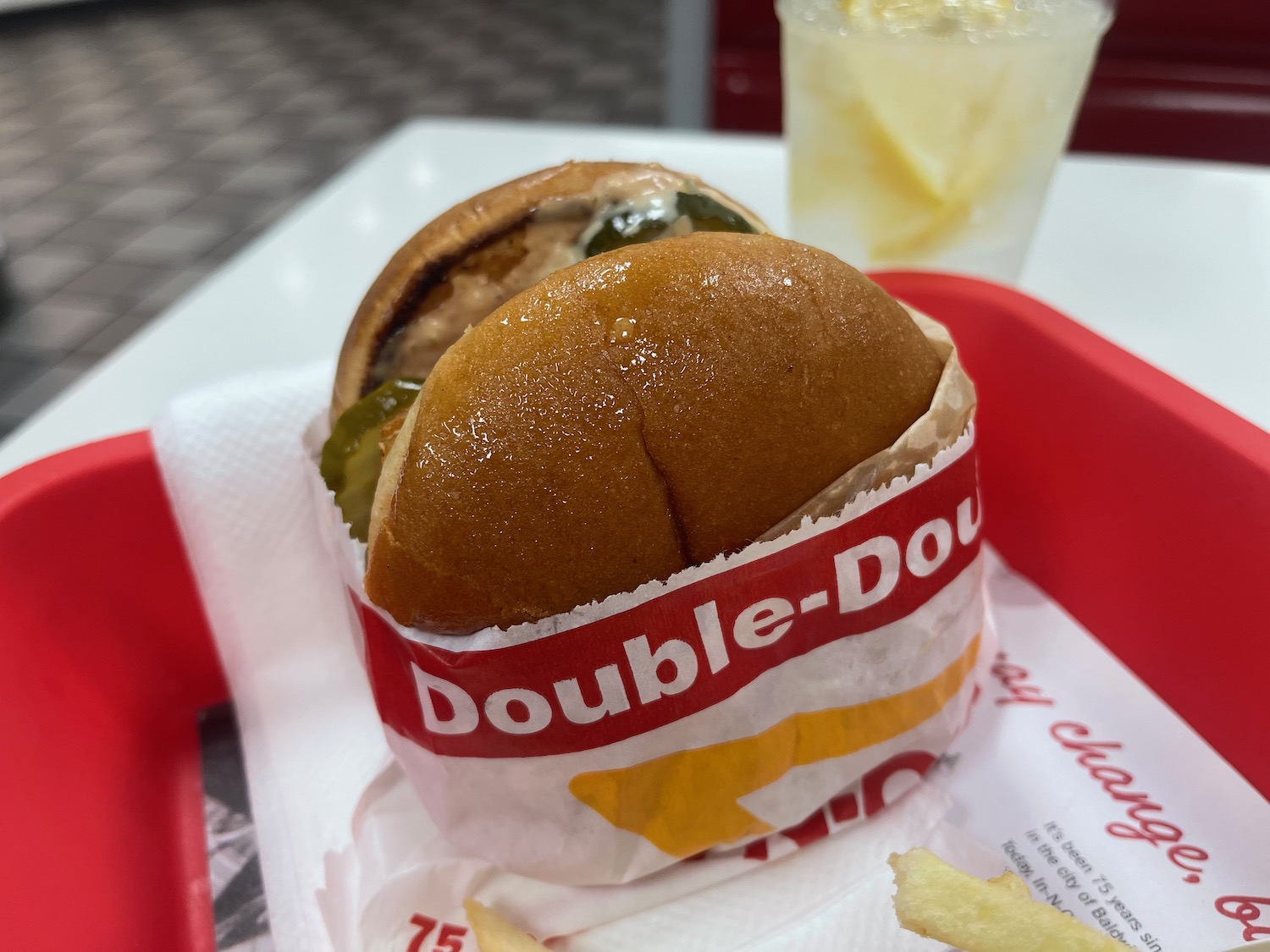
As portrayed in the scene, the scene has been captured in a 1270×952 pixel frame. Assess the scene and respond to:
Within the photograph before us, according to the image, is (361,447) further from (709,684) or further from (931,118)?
(931,118)

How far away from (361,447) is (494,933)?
0.30 m

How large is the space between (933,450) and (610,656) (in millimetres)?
227

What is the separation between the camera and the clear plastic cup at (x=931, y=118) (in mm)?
824

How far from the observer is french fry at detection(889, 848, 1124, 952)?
1.47ft

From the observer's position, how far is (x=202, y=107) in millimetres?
3928

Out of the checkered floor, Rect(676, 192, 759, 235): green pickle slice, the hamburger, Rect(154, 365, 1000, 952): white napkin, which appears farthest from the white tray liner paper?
the checkered floor

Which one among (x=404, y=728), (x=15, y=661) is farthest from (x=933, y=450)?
(x=15, y=661)

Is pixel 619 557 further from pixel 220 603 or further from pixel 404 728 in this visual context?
pixel 220 603

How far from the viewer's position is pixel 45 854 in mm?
572

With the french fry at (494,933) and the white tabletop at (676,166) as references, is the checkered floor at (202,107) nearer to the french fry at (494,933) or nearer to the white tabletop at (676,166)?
the white tabletop at (676,166)

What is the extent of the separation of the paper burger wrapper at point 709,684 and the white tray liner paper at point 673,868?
1.6 inches

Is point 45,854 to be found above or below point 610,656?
below

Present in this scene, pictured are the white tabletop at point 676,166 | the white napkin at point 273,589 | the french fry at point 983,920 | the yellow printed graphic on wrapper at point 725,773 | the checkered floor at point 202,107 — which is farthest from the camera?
the checkered floor at point 202,107

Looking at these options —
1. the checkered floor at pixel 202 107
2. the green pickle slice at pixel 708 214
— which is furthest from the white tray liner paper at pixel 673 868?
the checkered floor at pixel 202 107
